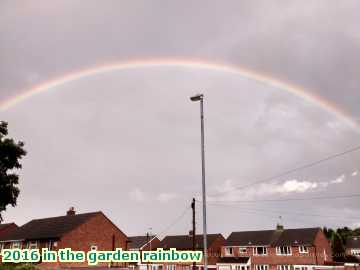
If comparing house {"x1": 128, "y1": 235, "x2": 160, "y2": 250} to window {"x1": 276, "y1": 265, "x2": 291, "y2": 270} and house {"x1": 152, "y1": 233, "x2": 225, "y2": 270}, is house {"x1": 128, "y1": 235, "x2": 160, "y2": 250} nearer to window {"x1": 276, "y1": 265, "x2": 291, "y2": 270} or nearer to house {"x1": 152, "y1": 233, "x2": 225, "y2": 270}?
house {"x1": 152, "y1": 233, "x2": 225, "y2": 270}

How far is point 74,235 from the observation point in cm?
5266

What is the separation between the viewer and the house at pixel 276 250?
66.2 m

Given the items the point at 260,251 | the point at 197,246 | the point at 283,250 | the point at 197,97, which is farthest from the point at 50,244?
the point at 283,250

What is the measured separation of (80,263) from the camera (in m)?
52.3

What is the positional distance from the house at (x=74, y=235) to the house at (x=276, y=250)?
2523cm

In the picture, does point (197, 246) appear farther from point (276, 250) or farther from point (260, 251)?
point (276, 250)

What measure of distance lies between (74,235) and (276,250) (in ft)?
119

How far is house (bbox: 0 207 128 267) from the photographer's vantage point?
52.5 m

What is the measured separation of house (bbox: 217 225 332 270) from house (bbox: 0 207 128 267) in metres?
25.2

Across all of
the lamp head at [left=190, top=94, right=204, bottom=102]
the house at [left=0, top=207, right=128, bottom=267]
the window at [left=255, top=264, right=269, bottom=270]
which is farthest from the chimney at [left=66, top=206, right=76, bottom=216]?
the lamp head at [left=190, top=94, right=204, bottom=102]

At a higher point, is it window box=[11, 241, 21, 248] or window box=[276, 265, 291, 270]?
window box=[11, 241, 21, 248]

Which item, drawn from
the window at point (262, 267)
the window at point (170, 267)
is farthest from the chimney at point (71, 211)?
the window at point (262, 267)

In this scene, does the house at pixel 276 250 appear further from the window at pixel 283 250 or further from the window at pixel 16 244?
the window at pixel 16 244

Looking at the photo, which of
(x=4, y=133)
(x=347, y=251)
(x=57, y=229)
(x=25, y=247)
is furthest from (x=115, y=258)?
(x=347, y=251)
